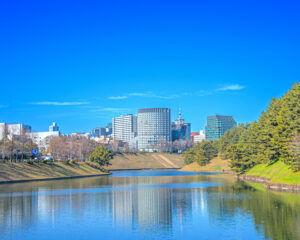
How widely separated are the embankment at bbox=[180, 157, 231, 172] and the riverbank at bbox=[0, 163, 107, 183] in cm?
5611

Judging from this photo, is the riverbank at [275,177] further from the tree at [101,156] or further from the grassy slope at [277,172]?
the tree at [101,156]

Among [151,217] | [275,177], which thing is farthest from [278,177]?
[151,217]

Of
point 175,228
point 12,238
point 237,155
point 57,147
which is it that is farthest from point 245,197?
point 57,147

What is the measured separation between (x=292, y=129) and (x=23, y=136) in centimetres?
9192

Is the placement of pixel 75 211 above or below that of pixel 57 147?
below

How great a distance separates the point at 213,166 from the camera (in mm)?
178875

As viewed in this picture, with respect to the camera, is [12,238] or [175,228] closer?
[12,238]

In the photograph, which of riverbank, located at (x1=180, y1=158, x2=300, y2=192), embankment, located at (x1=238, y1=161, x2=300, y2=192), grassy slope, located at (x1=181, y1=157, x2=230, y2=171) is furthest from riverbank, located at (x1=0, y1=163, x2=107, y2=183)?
embankment, located at (x1=238, y1=161, x2=300, y2=192)

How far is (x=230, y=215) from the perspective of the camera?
45938 millimetres

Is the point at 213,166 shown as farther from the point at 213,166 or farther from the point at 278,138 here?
the point at 278,138

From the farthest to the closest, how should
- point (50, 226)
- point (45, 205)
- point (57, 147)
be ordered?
1. point (57, 147)
2. point (45, 205)
3. point (50, 226)

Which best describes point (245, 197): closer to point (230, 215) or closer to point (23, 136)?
point (230, 215)

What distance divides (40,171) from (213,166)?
90.0 m

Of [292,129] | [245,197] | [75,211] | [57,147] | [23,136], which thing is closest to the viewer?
[75,211]
